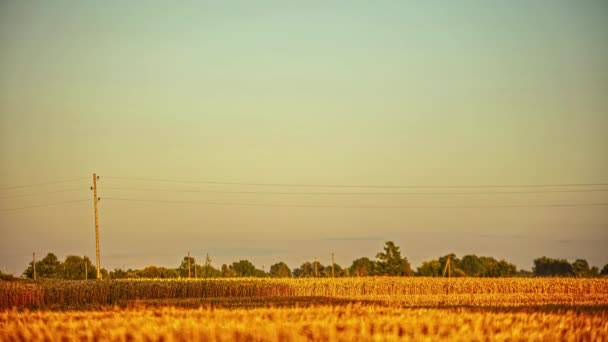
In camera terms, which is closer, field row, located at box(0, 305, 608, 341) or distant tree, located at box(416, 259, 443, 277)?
field row, located at box(0, 305, 608, 341)

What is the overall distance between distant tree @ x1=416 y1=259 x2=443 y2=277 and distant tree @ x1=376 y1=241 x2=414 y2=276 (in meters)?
8.66

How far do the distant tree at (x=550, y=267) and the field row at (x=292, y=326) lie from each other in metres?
156

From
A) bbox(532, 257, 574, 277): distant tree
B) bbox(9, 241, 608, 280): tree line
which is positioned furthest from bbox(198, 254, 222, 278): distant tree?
bbox(532, 257, 574, 277): distant tree

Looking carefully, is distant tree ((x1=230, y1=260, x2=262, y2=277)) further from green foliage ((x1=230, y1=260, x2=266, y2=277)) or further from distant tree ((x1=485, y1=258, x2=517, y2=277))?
distant tree ((x1=485, y1=258, x2=517, y2=277))

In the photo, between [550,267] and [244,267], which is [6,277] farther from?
[550,267]

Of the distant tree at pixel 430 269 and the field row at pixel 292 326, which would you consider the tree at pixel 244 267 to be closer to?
the distant tree at pixel 430 269

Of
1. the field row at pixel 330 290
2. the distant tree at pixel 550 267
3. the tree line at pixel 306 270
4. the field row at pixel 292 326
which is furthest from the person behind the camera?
the distant tree at pixel 550 267

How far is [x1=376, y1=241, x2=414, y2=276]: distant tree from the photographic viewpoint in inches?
4309

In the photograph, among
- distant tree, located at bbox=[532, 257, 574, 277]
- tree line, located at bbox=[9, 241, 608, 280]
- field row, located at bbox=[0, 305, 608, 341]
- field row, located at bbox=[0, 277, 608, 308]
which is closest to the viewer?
field row, located at bbox=[0, 305, 608, 341]

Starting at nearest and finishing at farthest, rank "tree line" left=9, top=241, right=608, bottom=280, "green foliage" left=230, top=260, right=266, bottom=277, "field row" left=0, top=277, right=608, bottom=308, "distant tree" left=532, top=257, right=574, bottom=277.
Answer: "field row" left=0, top=277, right=608, bottom=308, "tree line" left=9, top=241, right=608, bottom=280, "green foliage" left=230, top=260, right=266, bottom=277, "distant tree" left=532, top=257, right=574, bottom=277

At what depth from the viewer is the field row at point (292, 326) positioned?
67.8 feet

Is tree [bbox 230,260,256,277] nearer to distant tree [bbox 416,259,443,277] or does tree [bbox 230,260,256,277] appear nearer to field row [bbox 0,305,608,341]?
distant tree [bbox 416,259,443,277]

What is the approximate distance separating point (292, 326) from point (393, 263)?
8935cm

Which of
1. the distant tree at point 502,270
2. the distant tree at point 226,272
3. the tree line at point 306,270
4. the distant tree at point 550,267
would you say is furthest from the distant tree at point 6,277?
the distant tree at point 550,267
